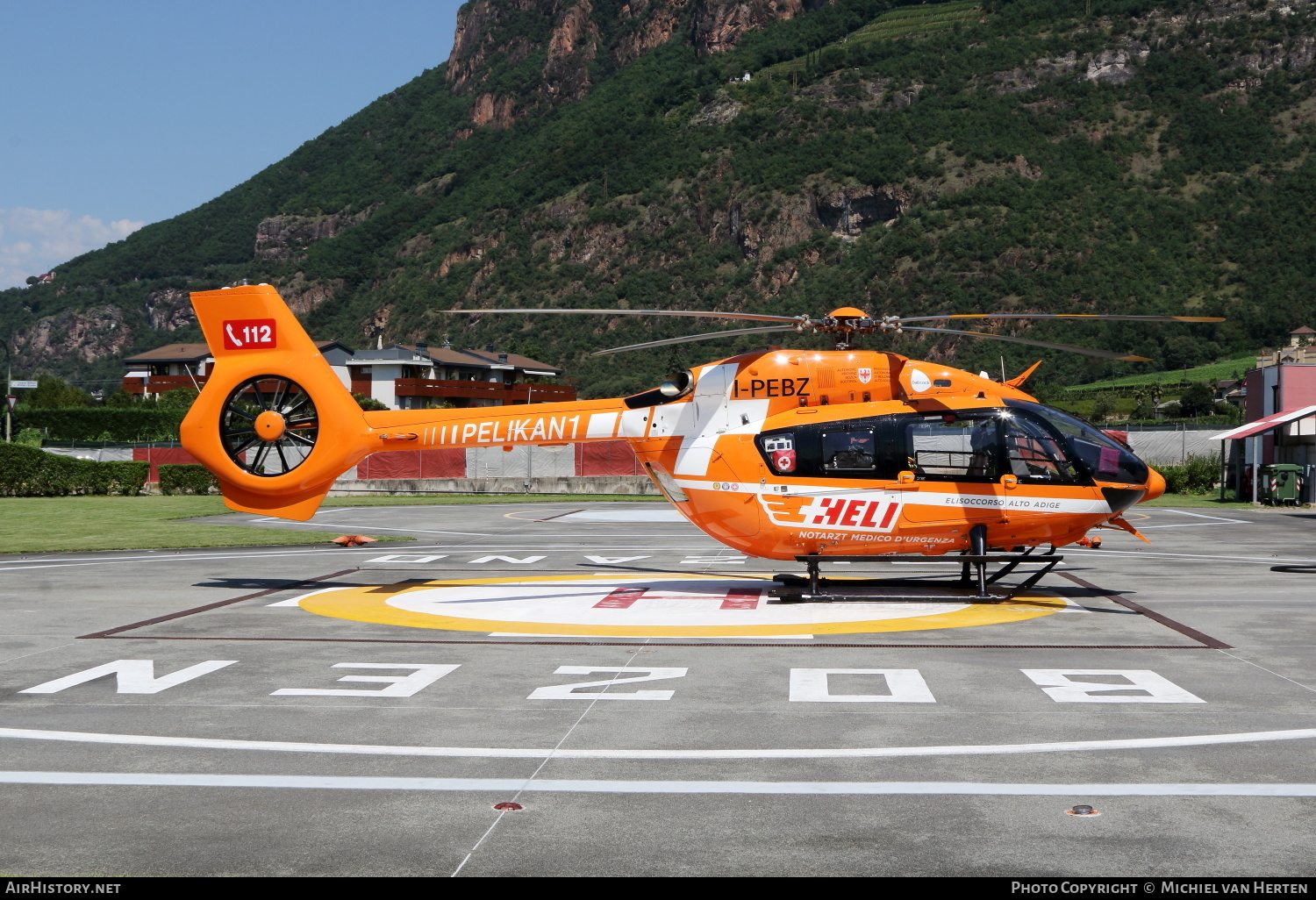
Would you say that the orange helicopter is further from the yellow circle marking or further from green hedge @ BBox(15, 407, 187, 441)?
green hedge @ BBox(15, 407, 187, 441)

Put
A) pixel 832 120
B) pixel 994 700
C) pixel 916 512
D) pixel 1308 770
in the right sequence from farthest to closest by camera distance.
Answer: pixel 832 120 → pixel 916 512 → pixel 994 700 → pixel 1308 770

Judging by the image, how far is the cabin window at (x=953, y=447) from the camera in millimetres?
15477

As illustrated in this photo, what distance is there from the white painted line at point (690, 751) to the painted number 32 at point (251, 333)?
404 inches

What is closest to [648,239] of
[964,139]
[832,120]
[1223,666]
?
[832,120]

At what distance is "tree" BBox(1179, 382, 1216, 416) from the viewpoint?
85.8m

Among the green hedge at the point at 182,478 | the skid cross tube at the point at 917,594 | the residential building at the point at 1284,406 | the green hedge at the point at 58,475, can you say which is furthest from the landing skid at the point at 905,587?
the green hedge at the point at 58,475

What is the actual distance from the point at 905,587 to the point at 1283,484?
28864mm

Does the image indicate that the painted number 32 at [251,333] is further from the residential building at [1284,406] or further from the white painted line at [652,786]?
the residential building at [1284,406]

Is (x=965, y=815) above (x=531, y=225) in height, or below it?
below

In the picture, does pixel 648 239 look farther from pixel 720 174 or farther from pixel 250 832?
pixel 250 832

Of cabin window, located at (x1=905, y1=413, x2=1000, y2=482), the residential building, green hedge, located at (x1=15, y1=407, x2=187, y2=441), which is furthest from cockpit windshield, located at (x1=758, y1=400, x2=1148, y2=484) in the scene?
green hedge, located at (x1=15, y1=407, x2=187, y2=441)

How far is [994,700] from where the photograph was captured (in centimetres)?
927

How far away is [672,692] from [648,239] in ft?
527

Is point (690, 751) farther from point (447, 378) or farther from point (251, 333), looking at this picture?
point (447, 378)
